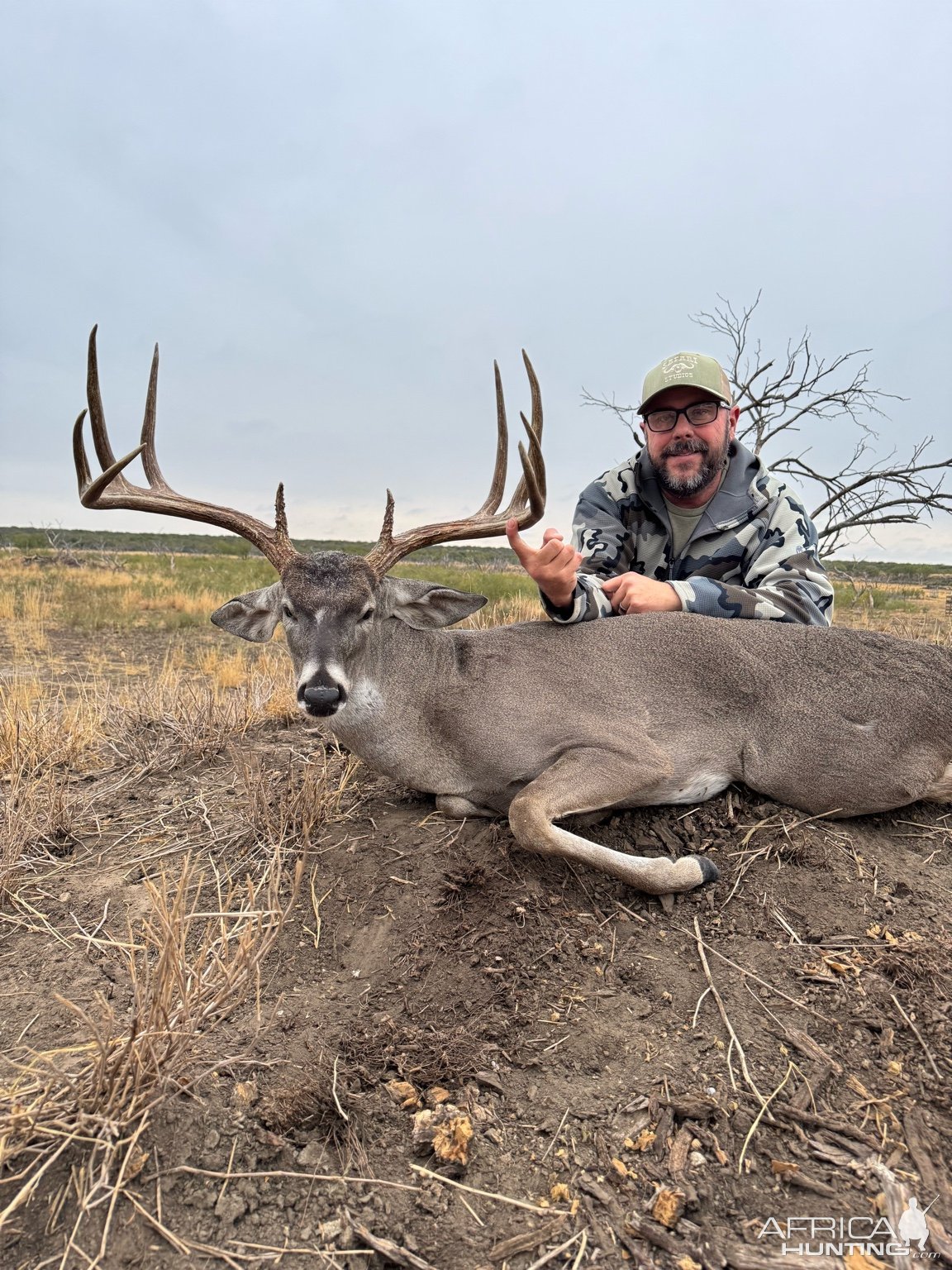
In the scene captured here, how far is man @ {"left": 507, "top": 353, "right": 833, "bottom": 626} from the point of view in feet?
15.4

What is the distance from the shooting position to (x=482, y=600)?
4.27m

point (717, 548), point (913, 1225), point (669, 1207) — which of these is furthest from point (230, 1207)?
point (717, 548)

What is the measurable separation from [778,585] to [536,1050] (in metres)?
3.28

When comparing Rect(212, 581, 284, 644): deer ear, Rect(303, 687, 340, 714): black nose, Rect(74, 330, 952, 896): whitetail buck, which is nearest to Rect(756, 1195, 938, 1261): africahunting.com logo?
Rect(74, 330, 952, 896): whitetail buck

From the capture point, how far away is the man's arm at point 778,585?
4.66 m

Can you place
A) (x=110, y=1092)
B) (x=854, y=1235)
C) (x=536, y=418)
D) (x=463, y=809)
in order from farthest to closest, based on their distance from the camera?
(x=536, y=418)
(x=463, y=809)
(x=110, y=1092)
(x=854, y=1235)

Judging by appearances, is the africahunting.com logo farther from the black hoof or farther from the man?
the man

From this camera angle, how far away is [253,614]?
4.39m

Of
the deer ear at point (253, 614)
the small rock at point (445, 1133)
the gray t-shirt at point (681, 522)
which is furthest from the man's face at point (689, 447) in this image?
the small rock at point (445, 1133)

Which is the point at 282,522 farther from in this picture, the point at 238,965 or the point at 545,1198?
the point at 545,1198

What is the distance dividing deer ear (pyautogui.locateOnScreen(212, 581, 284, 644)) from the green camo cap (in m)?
2.95

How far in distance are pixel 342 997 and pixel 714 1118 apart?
1327 millimetres

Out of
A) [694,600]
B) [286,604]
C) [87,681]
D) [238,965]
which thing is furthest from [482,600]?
[87,681]

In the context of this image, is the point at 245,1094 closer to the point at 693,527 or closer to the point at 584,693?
the point at 584,693
